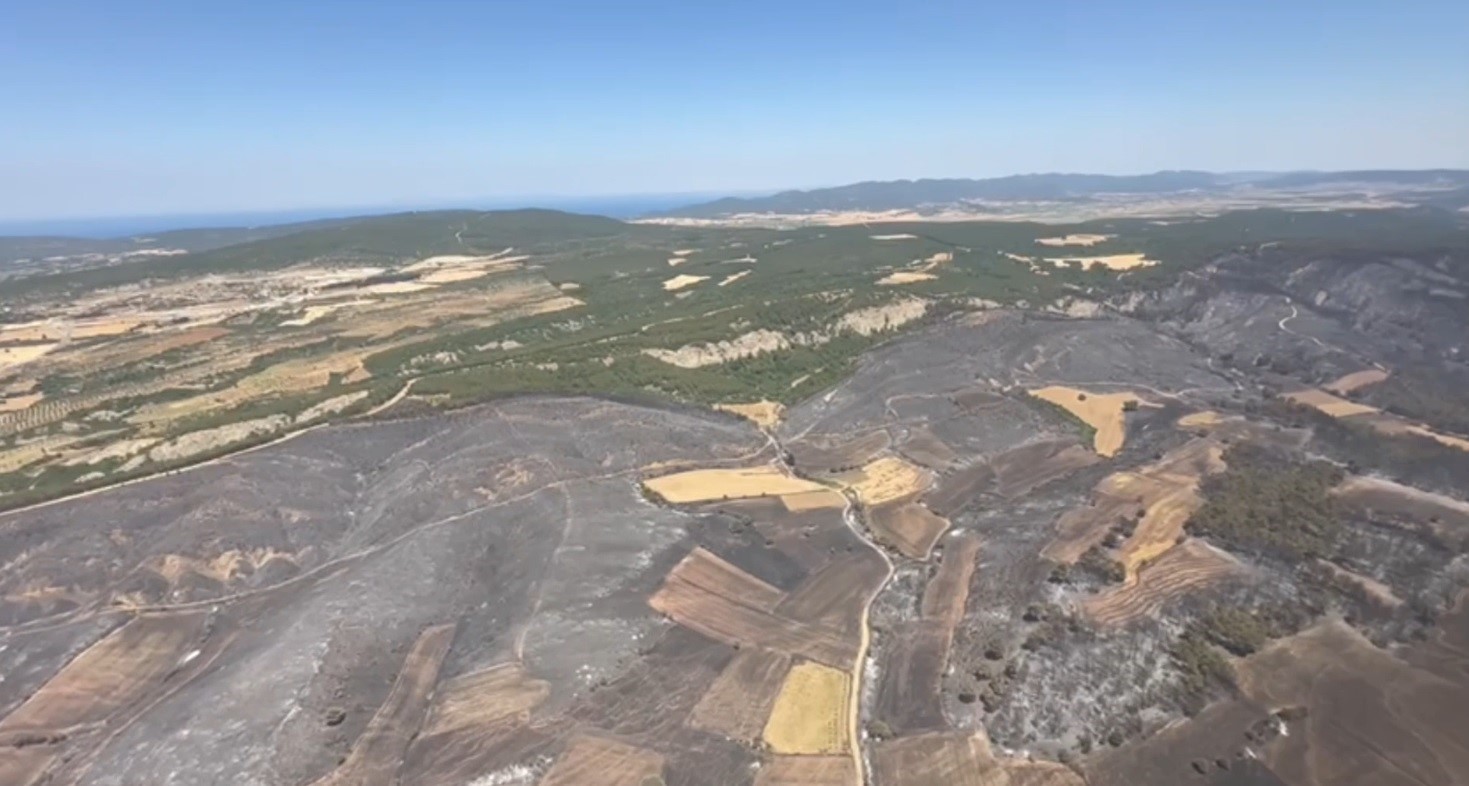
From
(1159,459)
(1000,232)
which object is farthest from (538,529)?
(1000,232)

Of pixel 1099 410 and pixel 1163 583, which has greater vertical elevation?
pixel 1099 410

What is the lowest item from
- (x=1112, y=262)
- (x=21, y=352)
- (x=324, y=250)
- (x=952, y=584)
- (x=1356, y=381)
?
(x=952, y=584)

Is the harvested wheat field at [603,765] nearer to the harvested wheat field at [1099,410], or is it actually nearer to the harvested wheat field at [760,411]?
the harvested wheat field at [760,411]

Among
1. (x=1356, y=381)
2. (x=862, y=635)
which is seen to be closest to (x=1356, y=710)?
(x=862, y=635)

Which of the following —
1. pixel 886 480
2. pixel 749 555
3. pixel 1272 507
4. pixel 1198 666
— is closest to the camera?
pixel 1198 666

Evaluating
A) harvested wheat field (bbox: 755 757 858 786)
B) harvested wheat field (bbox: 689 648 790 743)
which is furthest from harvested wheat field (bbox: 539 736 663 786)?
harvested wheat field (bbox: 755 757 858 786)

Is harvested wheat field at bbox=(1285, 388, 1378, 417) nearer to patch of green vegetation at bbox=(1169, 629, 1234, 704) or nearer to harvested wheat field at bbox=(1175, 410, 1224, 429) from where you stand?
harvested wheat field at bbox=(1175, 410, 1224, 429)

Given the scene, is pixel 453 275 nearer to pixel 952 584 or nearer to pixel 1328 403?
pixel 952 584
